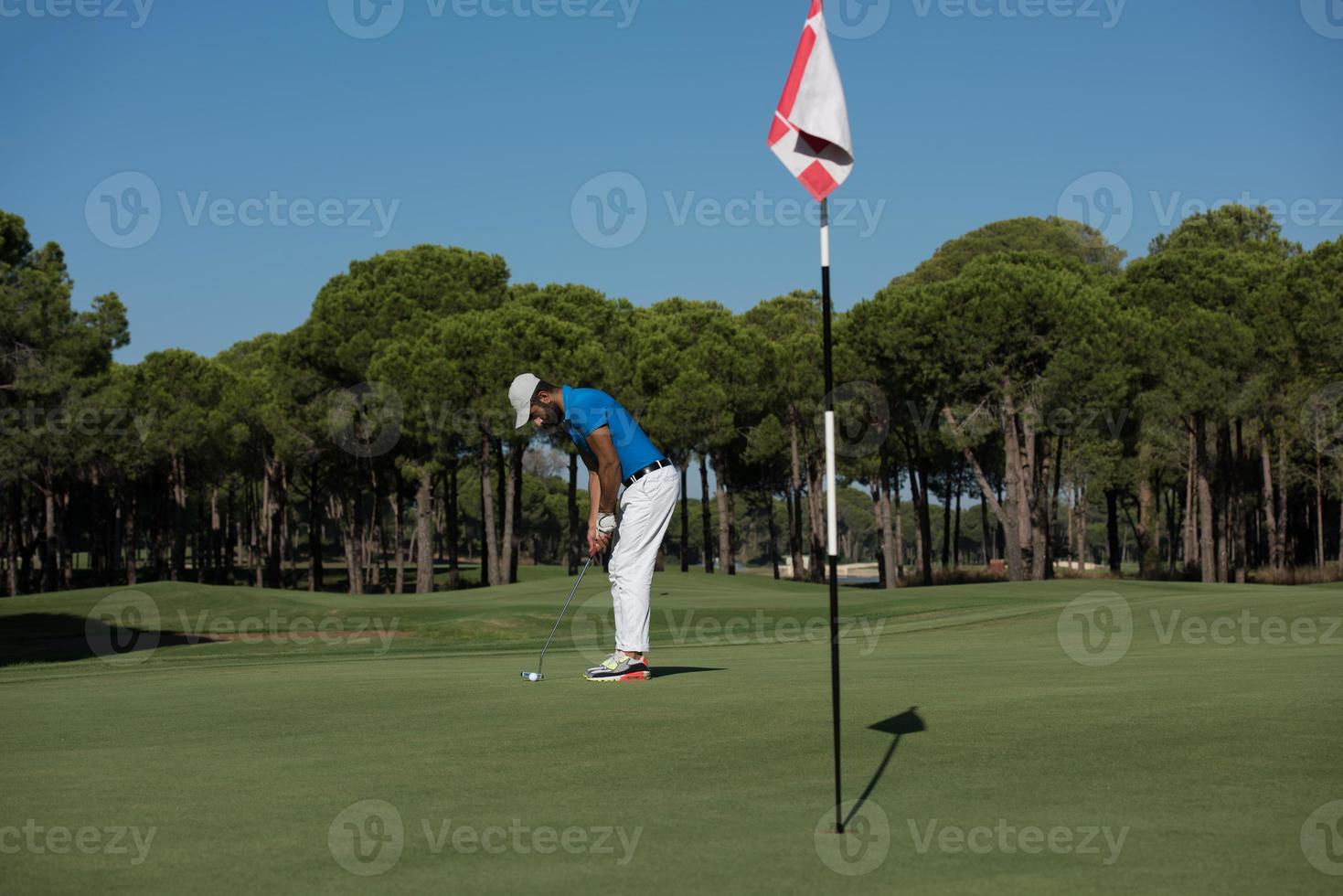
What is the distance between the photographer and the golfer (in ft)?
31.5

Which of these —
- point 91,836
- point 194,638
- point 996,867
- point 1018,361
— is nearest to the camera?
point 996,867

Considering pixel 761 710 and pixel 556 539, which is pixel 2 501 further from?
pixel 556 539

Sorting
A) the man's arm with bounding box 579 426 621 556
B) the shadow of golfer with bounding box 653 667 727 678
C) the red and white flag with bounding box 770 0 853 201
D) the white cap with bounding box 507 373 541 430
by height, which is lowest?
the shadow of golfer with bounding box 653 667 727 678

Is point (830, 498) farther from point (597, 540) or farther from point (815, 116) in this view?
point (597, 540)

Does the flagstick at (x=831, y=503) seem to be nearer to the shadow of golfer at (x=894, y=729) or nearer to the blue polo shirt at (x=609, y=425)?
the shadow of golfer at (x=894, y=729)

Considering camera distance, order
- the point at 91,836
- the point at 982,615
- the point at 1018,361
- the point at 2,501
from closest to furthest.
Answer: the point at 91,836 < the point at 982,615 < the point at 1018,361 < the point at 2,501

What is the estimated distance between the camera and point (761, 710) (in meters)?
7.93

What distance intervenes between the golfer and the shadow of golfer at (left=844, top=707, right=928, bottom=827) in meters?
2.55

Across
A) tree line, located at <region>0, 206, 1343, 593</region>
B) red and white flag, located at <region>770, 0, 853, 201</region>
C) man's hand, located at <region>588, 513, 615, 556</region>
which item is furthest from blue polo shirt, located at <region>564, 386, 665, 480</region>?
tree line, located at <region>0, 206, 1343, 593</region>

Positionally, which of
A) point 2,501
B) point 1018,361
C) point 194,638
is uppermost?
point 1018,361

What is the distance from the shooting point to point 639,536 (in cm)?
Answer: 982

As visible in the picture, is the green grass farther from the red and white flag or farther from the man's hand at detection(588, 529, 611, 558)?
the red and white flag

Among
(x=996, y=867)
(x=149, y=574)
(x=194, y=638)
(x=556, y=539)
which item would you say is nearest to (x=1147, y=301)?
(x=194, y=638)

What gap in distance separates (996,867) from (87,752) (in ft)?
17.1
